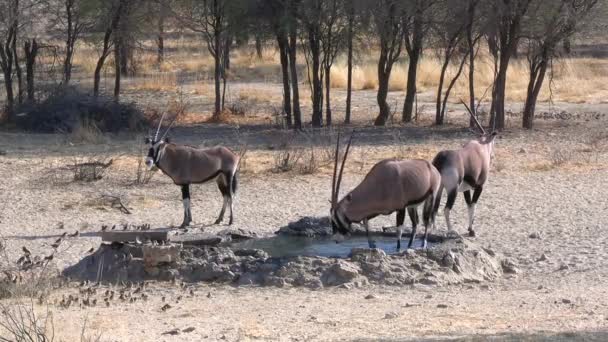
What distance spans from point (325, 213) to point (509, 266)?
4.13 metres

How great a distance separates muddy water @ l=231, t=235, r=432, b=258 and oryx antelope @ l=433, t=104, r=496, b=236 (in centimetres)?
75

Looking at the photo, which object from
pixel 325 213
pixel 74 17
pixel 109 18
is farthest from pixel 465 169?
pixel 74 17

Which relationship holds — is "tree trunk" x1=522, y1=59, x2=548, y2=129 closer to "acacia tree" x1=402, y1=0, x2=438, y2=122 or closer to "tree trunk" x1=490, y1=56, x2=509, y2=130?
"tree trunk" x1=490, y1=56, x2=509, y2=130

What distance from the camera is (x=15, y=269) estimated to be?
11.8 m

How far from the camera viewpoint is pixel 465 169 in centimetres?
1372

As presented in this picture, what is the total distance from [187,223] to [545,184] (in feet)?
21.5

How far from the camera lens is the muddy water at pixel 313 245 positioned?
41.1 feet

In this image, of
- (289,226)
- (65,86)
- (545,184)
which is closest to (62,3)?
(65,86)

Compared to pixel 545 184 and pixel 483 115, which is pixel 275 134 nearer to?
pixel 483 115

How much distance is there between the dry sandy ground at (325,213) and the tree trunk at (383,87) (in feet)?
5.02

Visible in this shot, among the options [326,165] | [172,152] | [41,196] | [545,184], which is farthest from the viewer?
[326,165]

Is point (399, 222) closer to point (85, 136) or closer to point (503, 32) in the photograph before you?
point (85, 136)

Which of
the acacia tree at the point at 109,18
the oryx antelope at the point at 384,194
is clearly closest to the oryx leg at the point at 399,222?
the oryx antelope at the point at 384,194

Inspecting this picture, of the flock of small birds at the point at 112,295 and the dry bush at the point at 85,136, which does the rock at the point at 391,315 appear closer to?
the flock of small birds at the point at 112,295
